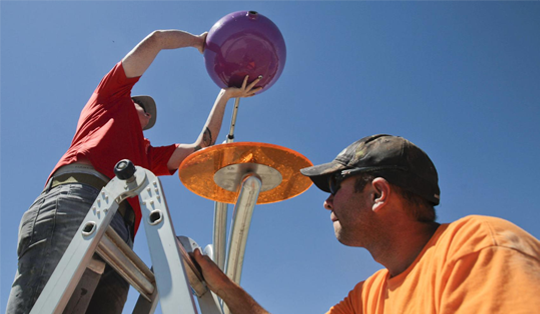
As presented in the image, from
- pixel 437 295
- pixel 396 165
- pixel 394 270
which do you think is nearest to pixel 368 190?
pixel 396 165

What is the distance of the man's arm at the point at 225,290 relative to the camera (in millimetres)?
2145

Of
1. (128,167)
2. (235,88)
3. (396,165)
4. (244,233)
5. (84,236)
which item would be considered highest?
(235,88)

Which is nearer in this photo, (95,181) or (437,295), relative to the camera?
(437,295)

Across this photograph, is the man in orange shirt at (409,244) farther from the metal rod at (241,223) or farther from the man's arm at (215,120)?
the man's arm at (215,120)

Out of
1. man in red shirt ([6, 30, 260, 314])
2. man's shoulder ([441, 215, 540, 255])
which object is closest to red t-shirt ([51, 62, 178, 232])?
man in red shirt ([6, 30, 260, 314])

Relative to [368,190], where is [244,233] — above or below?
above

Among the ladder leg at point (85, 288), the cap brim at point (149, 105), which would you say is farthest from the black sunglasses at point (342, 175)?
the cap brim at point (149, 105)

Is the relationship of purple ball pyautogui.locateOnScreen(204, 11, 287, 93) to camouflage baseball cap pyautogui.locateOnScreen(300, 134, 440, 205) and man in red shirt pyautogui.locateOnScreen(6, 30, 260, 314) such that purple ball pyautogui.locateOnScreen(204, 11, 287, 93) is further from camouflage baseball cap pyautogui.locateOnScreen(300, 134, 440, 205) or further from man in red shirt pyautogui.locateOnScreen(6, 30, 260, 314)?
camouflage baseball cap pyautogui.locateOnScreen(300, 134, 440, 205)

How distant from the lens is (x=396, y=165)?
2.09 metres

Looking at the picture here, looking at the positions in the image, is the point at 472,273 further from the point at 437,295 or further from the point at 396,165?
the point at 396,165

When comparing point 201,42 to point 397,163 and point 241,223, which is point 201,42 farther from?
point 397,163

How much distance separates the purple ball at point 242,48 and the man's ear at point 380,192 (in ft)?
6.77

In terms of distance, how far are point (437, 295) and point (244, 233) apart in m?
2.58

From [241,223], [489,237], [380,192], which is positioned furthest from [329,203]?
[241,223]
